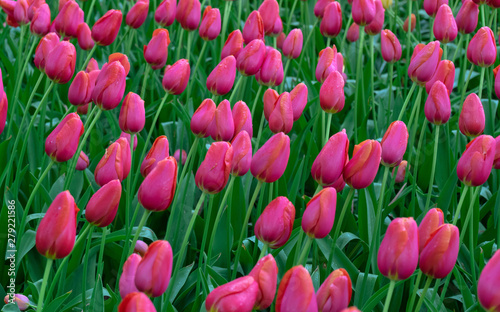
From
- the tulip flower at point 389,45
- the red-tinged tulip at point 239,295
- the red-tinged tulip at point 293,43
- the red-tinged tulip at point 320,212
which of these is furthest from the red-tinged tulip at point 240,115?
the tulip flower at point 389,45

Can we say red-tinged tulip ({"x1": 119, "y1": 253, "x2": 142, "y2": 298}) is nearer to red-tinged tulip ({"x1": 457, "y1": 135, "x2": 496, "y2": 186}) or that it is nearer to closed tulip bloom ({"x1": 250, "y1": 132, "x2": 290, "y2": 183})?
closed tulip bloom ({"x1": 250, "y1": 132, "x2": 290, "y2": 183})

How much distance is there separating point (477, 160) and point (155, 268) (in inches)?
26.0

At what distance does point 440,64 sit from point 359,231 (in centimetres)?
45

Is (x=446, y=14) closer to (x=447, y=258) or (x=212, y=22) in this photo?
(x=212, y=22)

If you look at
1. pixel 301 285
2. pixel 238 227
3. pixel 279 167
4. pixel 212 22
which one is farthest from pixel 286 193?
pixel 301 285

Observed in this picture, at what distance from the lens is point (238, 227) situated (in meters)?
1.57

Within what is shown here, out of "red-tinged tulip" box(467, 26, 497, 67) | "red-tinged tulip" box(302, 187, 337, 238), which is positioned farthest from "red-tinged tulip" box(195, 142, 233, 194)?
"red-tinged tulip" box(467, 26, 497, 67)

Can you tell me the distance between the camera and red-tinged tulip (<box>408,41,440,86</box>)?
151cm

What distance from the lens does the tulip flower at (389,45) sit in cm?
202

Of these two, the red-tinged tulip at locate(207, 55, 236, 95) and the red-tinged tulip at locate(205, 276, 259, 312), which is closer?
the red-tinged tulip at locate(205, 276, 259, 312)

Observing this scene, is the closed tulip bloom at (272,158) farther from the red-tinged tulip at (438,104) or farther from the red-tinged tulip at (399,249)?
the red-tinged tulip at (438,104)

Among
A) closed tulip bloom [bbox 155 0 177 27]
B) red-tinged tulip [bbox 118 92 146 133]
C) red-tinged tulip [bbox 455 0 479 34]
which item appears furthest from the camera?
closed tulip bloom [bbox 155 0 177 27]

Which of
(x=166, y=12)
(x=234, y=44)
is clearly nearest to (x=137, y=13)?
(x=166, y=12)

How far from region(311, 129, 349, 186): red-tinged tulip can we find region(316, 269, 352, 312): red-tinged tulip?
11.5 inches
